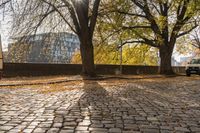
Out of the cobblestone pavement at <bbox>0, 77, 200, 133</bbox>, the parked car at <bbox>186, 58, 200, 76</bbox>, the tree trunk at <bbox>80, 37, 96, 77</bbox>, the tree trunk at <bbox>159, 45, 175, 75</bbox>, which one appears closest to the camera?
the cobblestone pavement at <bbox>0, 77, 200, 133</bbox>

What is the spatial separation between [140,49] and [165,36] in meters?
4.82

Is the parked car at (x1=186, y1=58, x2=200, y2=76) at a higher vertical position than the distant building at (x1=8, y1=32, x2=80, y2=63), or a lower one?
lower

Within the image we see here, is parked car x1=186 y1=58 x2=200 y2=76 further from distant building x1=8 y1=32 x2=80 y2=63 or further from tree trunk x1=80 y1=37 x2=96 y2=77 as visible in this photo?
tree trunk x1=80 y1=37 x2=96 y2=77

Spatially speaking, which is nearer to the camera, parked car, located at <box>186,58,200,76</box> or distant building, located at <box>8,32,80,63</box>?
distant building, located at <box>8,32,80,63</box>

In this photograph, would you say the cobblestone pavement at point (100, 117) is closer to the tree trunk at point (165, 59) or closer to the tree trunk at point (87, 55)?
the tree trunk at point (87, 55)

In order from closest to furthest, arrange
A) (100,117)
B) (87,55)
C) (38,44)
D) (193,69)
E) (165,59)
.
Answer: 1. (100,117)
2. (87,55)
3. (38,44)
4. (165,59)
5. (193,69)

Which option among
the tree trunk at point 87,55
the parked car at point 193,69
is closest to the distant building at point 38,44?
the tree trunk at point 87,55

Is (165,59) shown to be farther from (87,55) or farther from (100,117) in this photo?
(100,117)

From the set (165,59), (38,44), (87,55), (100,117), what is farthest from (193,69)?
(100,117)

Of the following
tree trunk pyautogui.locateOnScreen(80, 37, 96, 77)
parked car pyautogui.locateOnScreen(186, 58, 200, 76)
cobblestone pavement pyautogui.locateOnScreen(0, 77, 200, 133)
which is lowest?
A: cobblestone pavement pyautogui.locateOnScreen(0, 77, 200, 133)

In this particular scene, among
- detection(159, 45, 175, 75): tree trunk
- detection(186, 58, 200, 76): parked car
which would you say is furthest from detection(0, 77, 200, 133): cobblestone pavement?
detection(186, 58, 200, 76): parked car

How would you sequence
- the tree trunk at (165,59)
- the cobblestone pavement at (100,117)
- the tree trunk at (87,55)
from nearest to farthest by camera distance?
the cobblestone pavement at (100,117)
the tree trunk at (87,55)
the tree trunk at (165,59)

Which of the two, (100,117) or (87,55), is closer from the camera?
(100,117)

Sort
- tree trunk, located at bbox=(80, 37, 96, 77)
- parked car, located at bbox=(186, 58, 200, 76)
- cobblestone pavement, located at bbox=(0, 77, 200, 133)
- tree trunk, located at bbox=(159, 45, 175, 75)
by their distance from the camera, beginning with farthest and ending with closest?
1. parked car, located at bbox=(186, 58, 200, 76)
2. tree trunk, located at bbox=(159, 45, 175, 75)
3. tree trunk, located at bbox=(80, 37, 96, 77)
4. cobblestone pavement, located at bbox=(0, 77, 200, 133)
